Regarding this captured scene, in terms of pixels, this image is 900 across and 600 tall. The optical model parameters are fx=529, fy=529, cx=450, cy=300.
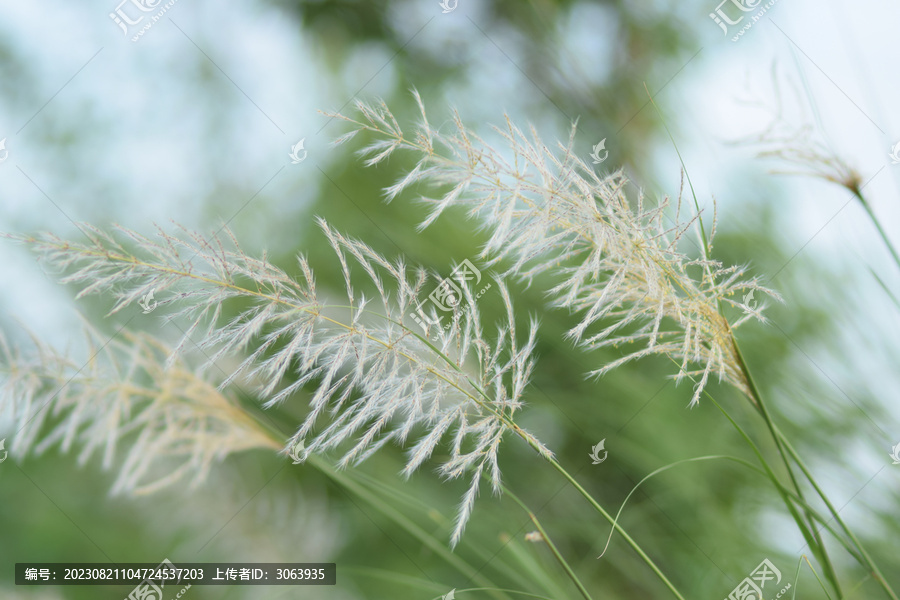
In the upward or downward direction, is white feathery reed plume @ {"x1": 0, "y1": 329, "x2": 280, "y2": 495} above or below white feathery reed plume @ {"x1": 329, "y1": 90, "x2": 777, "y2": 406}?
below

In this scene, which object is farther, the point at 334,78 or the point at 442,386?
the point at 334,78

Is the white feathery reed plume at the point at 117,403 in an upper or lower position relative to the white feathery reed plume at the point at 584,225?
lower

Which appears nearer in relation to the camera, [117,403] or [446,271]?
[117,403]

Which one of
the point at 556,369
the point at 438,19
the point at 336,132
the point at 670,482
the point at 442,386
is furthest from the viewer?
the point at 438,19

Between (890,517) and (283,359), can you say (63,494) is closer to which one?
(283,359)

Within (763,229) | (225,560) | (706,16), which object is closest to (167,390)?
(225,560)

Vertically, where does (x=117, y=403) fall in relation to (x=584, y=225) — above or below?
below

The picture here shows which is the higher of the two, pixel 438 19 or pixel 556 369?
pixel 438 19

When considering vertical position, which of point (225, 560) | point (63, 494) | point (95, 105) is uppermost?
point (95, 105)

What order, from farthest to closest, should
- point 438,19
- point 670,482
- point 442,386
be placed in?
1. point 438,19
2. point 670,482
3. point 442,386

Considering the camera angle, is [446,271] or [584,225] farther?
[446,271]
